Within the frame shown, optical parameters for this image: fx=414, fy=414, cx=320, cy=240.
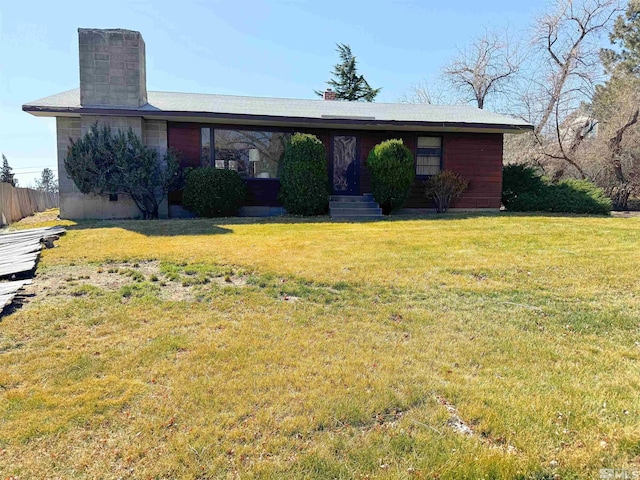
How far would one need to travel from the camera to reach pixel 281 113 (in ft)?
40.2

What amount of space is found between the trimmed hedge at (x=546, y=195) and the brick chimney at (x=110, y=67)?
1188 cm

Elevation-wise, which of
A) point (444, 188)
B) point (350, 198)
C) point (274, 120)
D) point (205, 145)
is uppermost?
point (274, 120)

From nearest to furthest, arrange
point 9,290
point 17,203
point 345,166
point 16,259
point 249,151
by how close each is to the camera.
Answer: point 9,290
point 16,259
point 249,151
point 345,166
point 17,203

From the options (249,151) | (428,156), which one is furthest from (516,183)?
(249,151)

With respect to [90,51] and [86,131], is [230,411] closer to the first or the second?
[86,131]

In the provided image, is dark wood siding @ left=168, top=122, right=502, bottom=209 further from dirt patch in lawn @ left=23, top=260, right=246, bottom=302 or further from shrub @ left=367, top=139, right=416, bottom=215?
dirt patch in lawn @ left=23, top=260, right=246, bottom=302

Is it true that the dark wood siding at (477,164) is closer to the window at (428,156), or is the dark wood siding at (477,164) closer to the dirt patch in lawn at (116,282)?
the window at (428,156)

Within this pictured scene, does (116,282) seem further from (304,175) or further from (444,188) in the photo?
(444,188)

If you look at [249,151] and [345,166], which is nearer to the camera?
[249,151]

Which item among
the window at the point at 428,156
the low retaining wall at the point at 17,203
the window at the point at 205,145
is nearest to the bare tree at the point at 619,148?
the window at the point at 428,156

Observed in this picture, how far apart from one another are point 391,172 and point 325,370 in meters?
9.13

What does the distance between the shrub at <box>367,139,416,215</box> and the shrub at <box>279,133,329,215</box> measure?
148 cm

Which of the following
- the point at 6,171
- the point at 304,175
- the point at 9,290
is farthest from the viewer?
the point at 6,171

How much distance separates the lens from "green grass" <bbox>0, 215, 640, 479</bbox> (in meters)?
1.98
